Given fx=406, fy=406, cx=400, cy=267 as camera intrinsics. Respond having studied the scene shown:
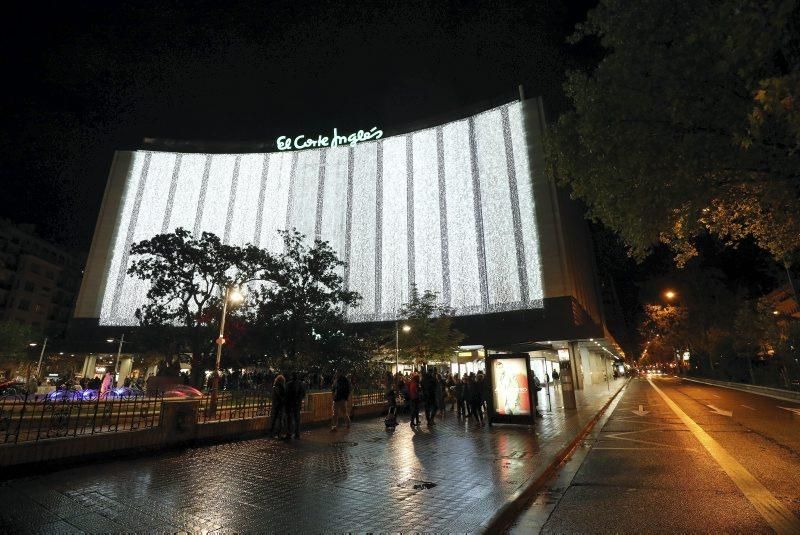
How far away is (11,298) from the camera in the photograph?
65938mm

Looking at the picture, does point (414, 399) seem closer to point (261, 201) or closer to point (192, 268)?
point (192, 268)

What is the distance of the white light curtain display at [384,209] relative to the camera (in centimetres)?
4678

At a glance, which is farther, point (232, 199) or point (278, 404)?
point (232, 199)

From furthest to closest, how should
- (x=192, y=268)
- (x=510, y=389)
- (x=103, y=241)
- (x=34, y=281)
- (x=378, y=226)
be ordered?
(x=34, y=281)
(x=103, y=241)
(x=378, y=226)
(x=192, y=268)
(x=510, y=389)

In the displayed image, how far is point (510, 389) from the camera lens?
13586 millimetres

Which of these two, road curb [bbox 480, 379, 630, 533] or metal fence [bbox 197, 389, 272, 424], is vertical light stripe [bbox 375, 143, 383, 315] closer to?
metal fence [bbox 197, 389, 272, 424]

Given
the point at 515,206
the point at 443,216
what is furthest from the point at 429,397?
the point at 443,216

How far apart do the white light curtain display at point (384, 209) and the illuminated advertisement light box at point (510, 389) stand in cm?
3100

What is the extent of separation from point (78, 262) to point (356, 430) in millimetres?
96402

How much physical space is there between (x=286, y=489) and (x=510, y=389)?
914 centimetres

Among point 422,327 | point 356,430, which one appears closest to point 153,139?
point 422,327

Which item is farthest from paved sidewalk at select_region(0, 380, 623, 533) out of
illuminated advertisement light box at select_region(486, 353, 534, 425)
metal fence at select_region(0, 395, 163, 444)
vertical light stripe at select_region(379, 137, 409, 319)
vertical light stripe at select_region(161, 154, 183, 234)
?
vertical light stripe at select_region(161, 154, 183, 234)

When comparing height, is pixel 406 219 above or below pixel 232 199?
below

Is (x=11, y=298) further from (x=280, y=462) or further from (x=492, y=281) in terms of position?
(x=280, y=462)
